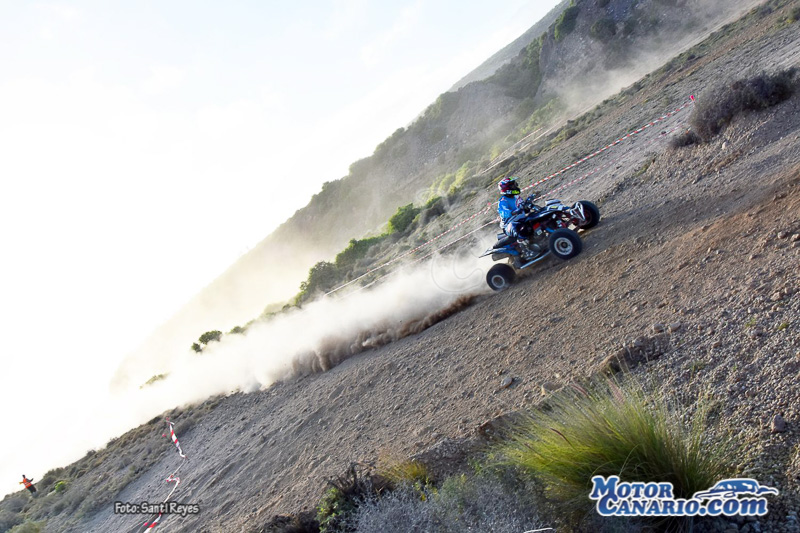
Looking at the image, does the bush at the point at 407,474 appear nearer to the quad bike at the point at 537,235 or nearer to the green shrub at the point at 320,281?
the quad bike at the point at 537,235

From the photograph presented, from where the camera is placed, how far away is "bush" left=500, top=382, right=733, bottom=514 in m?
3.71

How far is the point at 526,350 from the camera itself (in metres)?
7.92

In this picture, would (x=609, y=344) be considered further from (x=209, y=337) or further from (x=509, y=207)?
(x=209, y=337)

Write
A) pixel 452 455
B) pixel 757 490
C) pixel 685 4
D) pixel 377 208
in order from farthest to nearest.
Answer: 1. pixel 377 208
2. pixel 685 4
3. pixel 452 455
4. pixel 757 490

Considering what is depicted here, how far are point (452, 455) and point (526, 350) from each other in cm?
265

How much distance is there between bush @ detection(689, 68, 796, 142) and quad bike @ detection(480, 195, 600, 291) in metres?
3.18

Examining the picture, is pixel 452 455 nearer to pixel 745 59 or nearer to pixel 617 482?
pixel 617 482

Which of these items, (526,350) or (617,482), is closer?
(617,482)

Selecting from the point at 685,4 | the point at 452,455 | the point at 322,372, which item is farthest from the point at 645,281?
the point at 685,4

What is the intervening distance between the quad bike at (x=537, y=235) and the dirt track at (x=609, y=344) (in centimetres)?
33

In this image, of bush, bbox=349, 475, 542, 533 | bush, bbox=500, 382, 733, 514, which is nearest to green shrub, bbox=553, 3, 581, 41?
bush, bbox=500, 382, 733, 514

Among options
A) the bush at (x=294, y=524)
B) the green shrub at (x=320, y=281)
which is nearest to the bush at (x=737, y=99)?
the bush at (x=294, y=524)

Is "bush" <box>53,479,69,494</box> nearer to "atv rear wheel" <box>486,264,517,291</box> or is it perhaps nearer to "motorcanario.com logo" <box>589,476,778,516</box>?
"atv rear wheel" <box>486,264,517,291</box>

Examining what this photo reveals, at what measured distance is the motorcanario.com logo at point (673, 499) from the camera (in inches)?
135
